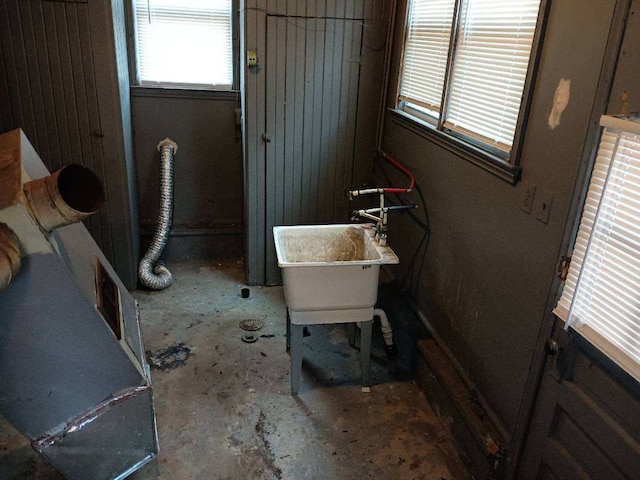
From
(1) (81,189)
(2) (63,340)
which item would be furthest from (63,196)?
(2) (63,340)

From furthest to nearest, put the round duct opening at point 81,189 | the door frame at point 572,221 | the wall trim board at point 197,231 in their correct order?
the wall trim board at point 197,231 < the round duct opening at point 81,189 < the door frame at point 572,221

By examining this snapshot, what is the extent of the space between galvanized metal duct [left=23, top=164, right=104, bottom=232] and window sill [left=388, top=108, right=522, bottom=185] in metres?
1.46

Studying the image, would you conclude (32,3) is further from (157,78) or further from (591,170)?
(591,170)

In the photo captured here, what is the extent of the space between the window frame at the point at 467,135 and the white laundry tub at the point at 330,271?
590mm

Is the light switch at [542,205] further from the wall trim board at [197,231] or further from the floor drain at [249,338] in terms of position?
the wall trim board at [197,231]

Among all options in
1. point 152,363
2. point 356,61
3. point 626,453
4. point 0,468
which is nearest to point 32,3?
point 356,61

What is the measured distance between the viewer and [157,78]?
3.52 metres

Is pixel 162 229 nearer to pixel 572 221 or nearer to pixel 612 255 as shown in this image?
pixel 572 221

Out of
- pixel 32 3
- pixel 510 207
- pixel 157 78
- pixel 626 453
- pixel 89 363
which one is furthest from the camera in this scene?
pixel 157 78

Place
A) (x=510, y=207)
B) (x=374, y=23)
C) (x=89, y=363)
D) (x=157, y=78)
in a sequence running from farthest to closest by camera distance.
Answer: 1. (x=157, y=78)
2. (x=374, y=23)
3. (x=510, y=207)
4. (x=89, y=363)

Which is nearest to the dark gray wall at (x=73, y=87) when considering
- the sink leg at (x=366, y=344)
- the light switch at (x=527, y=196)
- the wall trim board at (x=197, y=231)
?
the wall trim board at (x=197, y=231)

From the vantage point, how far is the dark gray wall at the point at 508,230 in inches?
61.9

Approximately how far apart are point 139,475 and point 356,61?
265cm

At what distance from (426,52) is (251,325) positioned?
1911mm
